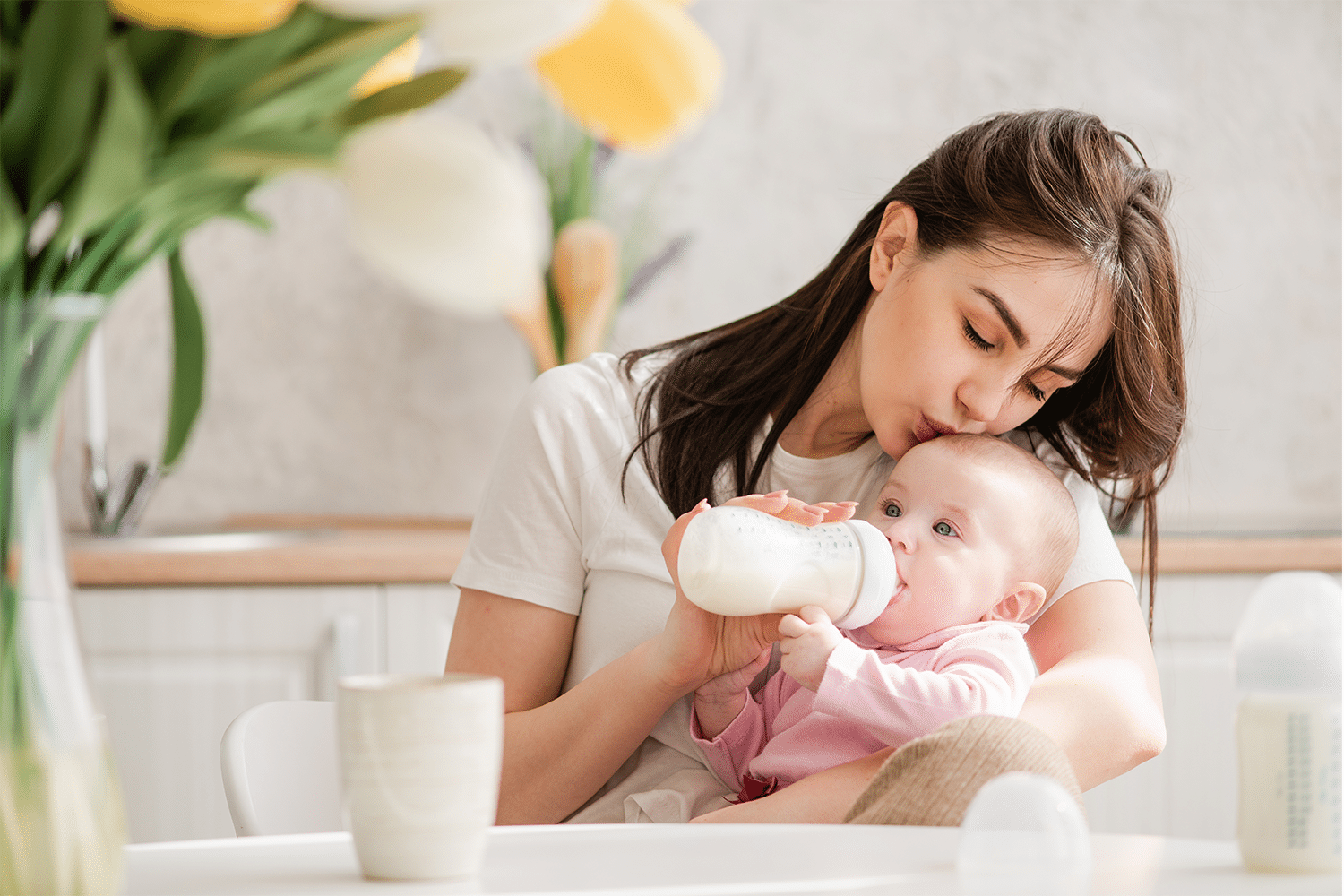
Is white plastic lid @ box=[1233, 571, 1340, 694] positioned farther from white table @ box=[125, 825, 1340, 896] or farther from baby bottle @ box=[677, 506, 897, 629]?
baby bottle @ box=[677, 506, 897, 629]

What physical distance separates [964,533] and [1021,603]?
0.40 ft

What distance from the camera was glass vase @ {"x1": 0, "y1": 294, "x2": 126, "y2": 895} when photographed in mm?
469

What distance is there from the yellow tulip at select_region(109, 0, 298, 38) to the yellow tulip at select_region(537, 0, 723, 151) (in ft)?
0.40

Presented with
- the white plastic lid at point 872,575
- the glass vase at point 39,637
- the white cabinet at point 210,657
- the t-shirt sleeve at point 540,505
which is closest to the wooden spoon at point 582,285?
the white cabinet at point 210,657

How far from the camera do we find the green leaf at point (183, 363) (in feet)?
1.73

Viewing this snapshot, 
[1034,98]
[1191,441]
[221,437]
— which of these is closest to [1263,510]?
[1191,441]

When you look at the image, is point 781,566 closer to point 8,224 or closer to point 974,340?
point 974,340

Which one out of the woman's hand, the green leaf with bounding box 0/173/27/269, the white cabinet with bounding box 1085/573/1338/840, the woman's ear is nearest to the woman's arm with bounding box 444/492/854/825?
the woman's hand

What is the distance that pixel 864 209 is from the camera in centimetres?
247

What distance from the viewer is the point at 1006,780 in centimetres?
60

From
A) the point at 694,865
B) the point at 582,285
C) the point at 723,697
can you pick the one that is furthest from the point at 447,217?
the point at 582,285

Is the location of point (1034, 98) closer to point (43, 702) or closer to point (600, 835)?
point (600, 835)

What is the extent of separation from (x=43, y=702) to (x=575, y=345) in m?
1.78

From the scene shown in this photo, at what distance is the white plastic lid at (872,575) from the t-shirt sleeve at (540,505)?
34 cm
